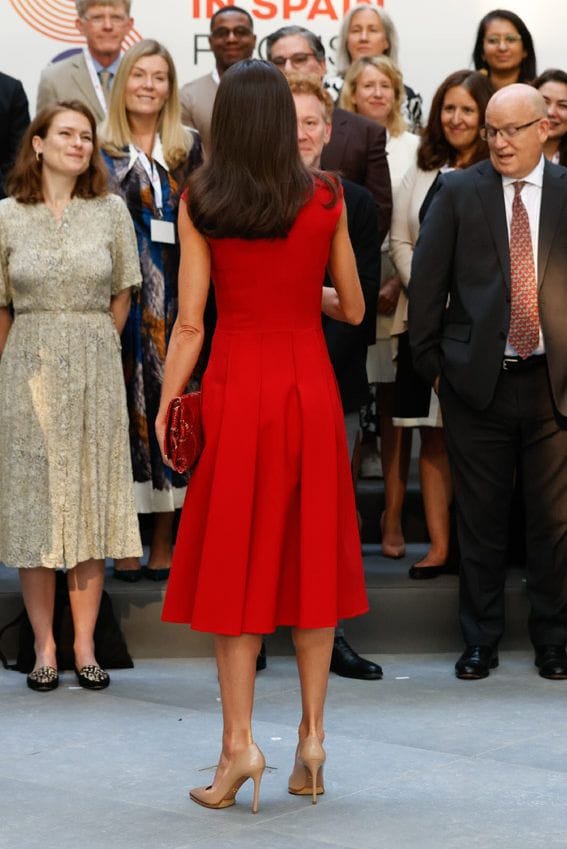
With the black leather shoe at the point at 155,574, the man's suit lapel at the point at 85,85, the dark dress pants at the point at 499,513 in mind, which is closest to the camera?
the dark dress pants at the point at 499,513

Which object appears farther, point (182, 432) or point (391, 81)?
point (391, 81)

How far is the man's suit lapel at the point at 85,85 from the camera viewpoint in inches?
288

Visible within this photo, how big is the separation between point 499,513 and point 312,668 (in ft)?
6.28

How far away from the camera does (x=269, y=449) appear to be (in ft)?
14.2

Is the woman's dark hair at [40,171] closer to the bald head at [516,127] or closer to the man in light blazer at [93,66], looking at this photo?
Answer: the man in light blazer at [93,66]

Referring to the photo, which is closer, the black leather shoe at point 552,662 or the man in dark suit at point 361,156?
the black leather shoe at point 552,662

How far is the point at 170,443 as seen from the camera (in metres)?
4.30

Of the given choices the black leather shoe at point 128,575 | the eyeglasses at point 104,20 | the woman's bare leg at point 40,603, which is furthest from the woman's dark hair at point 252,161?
the eyeglasses at point 104,20

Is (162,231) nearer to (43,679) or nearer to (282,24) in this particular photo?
(43,679)

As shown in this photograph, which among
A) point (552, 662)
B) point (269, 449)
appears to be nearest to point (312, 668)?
point (269, 449)

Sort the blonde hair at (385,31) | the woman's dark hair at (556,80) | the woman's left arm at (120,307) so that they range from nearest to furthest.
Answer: the woman's left arm at (120,307) < the woman's dark hair at (556,80) < the blonde hair at (385,31)

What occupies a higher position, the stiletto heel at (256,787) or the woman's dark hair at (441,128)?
the woman's dark hair at (441,128)

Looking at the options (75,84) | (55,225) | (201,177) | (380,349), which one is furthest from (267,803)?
(75,84)

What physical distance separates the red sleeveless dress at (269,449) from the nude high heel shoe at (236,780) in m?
0.33
